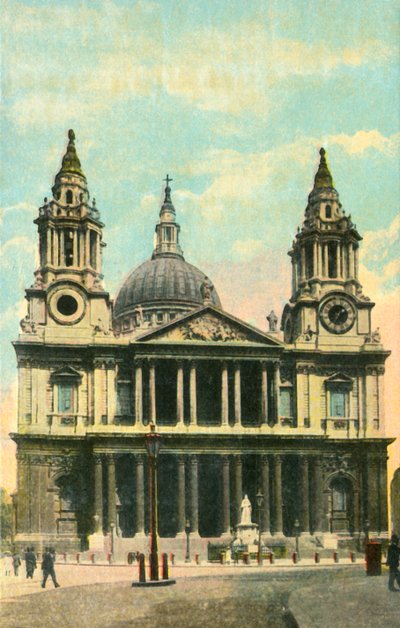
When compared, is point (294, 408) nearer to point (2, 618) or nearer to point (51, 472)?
point (51, 472)

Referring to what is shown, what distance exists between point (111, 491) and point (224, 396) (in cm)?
747

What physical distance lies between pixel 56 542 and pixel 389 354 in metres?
20.2

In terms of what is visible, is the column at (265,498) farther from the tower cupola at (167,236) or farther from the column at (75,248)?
the tower cupola at (167,236)

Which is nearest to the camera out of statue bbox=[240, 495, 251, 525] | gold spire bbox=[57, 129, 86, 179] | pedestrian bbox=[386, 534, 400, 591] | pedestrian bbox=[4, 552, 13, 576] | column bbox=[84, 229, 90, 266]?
pedestrian bbox=[386, 534, 400, 591]

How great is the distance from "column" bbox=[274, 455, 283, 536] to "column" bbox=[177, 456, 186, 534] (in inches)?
187

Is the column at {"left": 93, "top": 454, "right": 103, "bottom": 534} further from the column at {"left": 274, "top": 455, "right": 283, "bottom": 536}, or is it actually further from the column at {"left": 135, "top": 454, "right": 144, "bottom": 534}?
the column at {"left": 274, "top": 455, "right": 283, "bottom": 536}

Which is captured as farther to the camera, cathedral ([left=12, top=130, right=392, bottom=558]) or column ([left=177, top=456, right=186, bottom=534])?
cathedral ([left=12, top=130, right=392, bottom=558])

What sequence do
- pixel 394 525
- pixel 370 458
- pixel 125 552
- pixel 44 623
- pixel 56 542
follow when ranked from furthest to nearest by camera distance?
pixel 394 525, pixel 370 458, pixel 56 542, pixel 125 552, pixel 44 623

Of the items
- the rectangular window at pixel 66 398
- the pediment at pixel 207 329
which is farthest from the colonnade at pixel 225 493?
the pediment at pixel 207 329

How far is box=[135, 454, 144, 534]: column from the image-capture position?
53.0 m

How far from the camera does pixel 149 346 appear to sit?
55125 mm

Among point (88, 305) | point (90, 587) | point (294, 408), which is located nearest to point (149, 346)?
point (88, 305)

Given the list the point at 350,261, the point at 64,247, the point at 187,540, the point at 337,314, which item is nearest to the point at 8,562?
the point at 187,540

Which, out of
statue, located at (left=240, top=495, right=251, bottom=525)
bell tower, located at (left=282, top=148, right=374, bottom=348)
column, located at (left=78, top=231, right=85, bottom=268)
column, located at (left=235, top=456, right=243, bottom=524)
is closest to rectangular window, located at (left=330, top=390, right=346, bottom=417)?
bell tower, located at (left=282, top=148, right=374, bottom=348)
